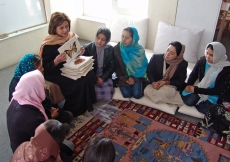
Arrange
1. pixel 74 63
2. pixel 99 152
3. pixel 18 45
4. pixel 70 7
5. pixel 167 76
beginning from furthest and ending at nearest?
pixel 70 7 → pixel 18 45 → pixel 167 76 → pixel 74 63 → pixel 99 152

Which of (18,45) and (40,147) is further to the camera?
(18,45)

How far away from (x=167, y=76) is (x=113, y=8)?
170 cm

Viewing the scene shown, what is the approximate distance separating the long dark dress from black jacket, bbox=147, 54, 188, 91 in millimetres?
679

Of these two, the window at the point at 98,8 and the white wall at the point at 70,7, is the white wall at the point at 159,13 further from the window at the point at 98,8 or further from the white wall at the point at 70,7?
the white wall at the point at 70,7

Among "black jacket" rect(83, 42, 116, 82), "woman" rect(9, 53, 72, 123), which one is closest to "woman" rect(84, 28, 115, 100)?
"black jacket" rect(83, 42, 116, 82)

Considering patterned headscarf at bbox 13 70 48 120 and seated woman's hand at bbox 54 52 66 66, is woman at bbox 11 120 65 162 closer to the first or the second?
patterned headscarf at bbox 13 70 48 120

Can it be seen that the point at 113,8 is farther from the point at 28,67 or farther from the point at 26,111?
the point at 26,111

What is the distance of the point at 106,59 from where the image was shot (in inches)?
97.7

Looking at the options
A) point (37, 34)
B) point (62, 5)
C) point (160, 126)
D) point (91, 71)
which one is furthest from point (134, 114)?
point (62, 5)

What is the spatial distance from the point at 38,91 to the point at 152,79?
4.35 feet

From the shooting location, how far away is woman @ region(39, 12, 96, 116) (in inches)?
84.7

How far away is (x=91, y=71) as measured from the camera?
A: 2338 millimetres

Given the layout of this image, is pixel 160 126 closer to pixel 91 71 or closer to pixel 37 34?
pixel 91 71

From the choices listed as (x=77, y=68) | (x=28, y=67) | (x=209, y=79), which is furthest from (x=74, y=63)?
(x=209, y=79)
